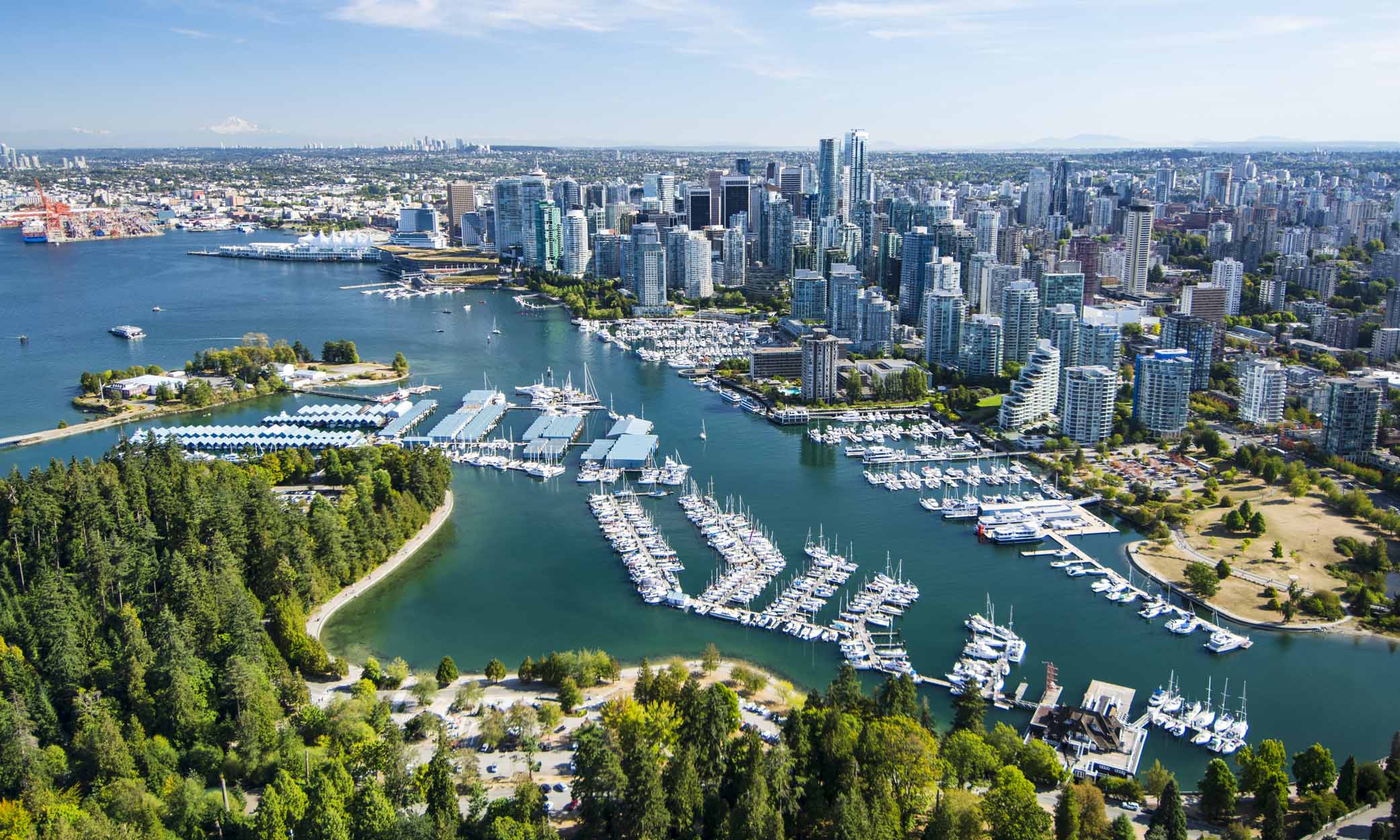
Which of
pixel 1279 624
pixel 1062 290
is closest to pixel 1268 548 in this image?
pixel 1279 624

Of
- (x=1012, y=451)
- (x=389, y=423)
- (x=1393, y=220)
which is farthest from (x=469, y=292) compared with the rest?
(x=1393, y=220)

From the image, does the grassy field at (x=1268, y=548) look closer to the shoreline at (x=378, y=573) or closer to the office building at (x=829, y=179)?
the shoreline at (x=378, y=573)

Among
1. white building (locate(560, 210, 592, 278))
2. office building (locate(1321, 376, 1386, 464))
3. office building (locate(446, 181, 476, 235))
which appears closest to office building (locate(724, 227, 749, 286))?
white building (locate(560, 210, 592, 278))

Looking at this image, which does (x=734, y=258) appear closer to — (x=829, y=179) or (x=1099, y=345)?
(x=829, y=179)

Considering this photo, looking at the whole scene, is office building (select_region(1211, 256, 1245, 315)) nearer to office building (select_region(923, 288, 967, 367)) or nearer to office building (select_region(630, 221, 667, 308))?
office building (select_region(923, 288, 967, 367))

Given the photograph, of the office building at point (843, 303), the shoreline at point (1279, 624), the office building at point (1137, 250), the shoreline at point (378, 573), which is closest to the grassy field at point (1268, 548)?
the shoreline at point (1279, 624)

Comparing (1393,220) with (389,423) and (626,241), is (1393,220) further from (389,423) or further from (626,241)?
(389,423)
